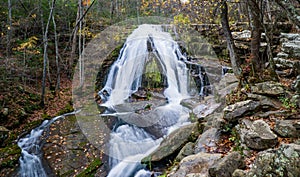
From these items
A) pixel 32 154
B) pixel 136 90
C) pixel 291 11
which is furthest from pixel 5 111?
pixel 291 11

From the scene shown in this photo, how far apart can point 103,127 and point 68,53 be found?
7551mm

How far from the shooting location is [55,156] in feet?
18.9

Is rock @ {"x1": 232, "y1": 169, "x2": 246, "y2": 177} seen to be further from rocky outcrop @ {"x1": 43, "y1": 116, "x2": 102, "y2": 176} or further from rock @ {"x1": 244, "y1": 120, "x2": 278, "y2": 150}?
rocky outcrop @ {"x1": 43, "y1": 116, "x2": 102, "y2": 176}

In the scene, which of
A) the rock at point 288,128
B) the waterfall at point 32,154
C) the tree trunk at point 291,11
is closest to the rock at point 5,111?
the waterfall at point 32,154

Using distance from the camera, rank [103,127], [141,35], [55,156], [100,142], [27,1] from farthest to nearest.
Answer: [141,35] < [27,1] < [103,127] < [100,142] < [55,156]

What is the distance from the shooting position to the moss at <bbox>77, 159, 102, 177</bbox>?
202 inches

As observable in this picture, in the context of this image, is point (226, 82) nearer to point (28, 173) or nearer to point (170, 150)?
point (170, 150)

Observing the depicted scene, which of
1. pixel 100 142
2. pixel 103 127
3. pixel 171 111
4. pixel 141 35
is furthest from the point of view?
pixel 141 35

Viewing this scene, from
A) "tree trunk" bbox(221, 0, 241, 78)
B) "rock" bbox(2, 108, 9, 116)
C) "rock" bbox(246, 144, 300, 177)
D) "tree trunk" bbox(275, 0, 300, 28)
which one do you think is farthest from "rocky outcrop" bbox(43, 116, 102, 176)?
"tree trunk" bbox(275, 0, 300, 28)

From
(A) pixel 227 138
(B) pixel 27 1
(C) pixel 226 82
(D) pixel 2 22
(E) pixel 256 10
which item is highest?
(B) pixel 27 1

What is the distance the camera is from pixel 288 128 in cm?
363

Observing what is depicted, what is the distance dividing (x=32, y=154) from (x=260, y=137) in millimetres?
5703

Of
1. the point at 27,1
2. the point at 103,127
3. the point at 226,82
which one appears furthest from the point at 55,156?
the point at 27,1

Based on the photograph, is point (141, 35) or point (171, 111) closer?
point (171, 111)
